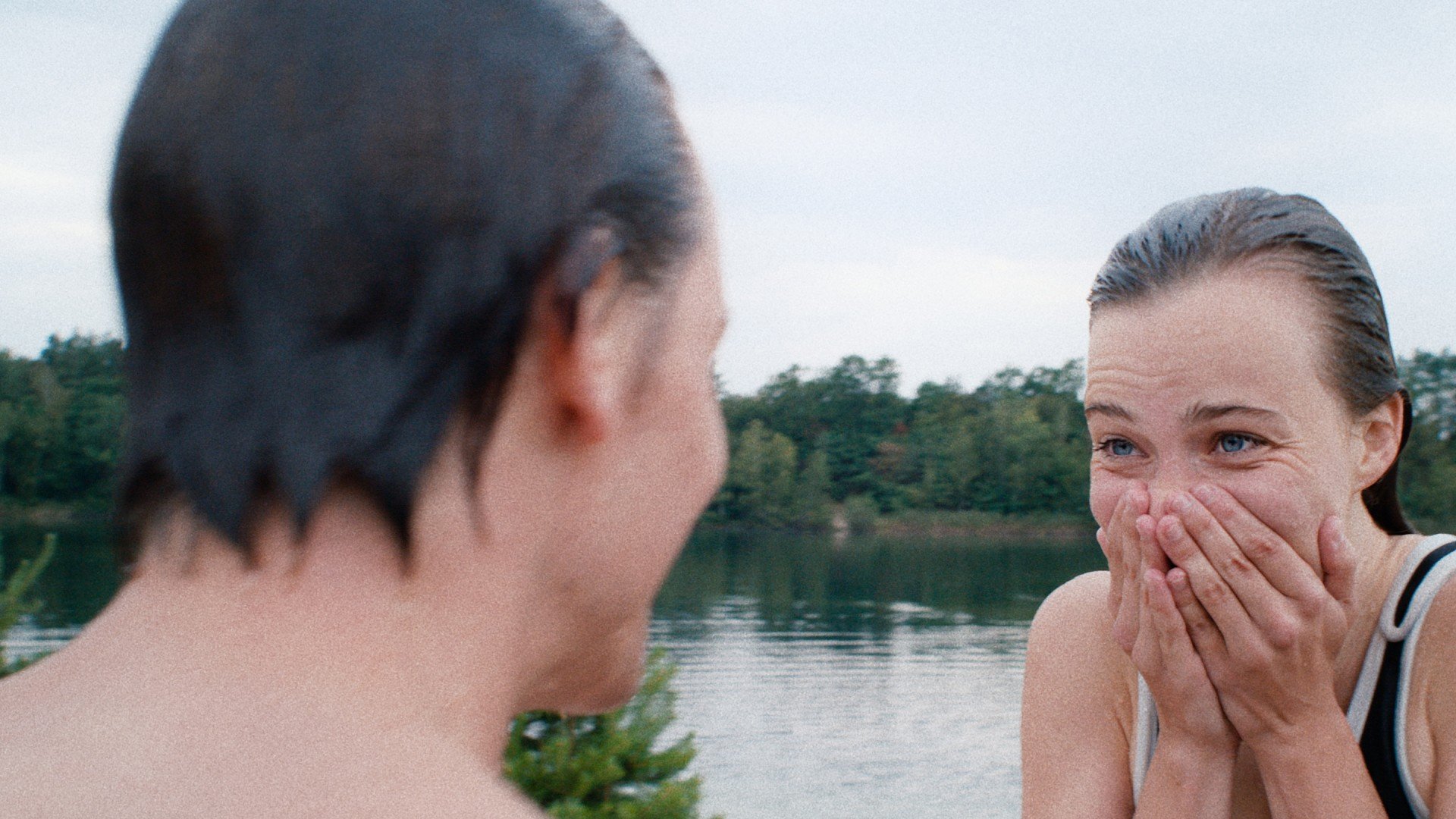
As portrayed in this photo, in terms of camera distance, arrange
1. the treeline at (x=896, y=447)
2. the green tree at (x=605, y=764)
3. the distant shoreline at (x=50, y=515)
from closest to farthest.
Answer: the green tree at (x=605, y=764), the distant shoreline at (x=50, y=515), the treeline at (x=896, y=447)

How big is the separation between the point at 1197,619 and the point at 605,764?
3.98m

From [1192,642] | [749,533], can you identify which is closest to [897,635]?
[1192,642]

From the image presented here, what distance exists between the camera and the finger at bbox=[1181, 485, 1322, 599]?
239 cm

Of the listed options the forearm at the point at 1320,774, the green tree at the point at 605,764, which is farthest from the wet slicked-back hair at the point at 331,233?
the green tree at the point at 605,764

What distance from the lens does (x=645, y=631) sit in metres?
1.11

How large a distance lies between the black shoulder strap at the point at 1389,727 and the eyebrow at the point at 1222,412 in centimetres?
47

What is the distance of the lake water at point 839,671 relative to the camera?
2759 centimetres

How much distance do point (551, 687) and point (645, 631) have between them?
5.8 inches

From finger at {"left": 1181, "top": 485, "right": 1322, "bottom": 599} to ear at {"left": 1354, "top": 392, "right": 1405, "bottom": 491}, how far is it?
31cm

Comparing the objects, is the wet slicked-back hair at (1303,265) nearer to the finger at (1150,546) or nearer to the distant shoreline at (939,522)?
the finger at (1150,546)

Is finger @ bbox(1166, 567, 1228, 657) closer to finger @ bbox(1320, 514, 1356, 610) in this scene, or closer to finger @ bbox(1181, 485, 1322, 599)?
finger @ bbox(1181, 485, 1322, 599)

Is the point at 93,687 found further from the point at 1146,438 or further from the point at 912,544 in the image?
the point at 912,544

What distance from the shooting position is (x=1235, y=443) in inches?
97.9

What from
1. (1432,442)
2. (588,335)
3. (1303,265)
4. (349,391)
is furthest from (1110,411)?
(1432,442)
